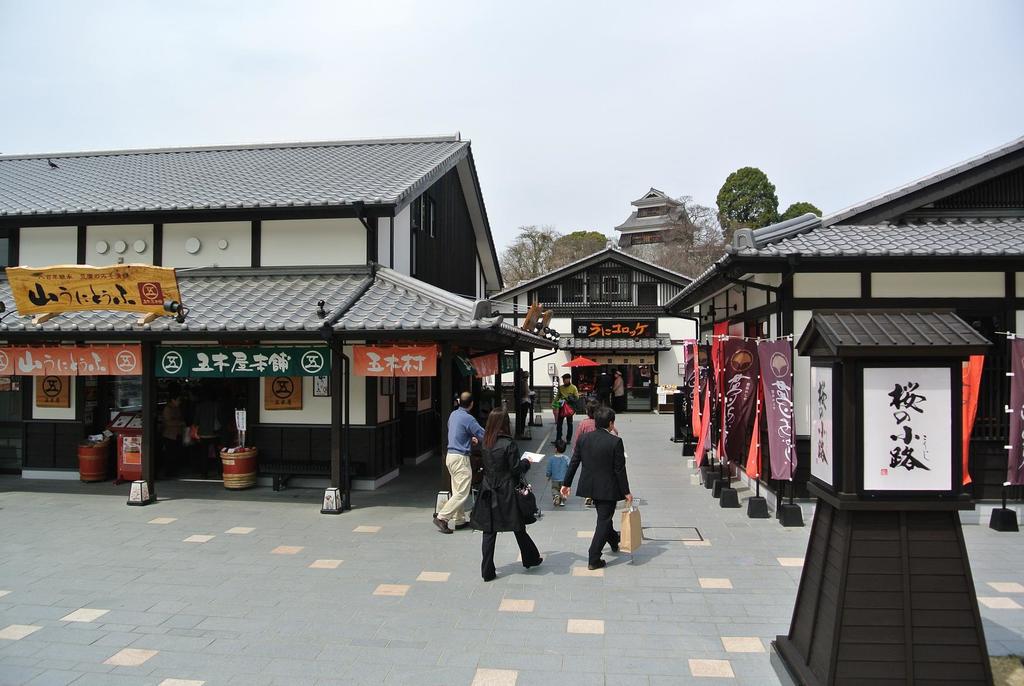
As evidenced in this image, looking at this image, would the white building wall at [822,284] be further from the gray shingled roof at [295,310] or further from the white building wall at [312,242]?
the white building wall at [312,242]

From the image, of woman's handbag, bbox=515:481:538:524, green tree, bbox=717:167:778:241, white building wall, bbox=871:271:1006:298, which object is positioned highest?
green tree, bbox=717:167:778:241

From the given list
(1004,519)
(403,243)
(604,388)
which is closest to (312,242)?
(403,243)

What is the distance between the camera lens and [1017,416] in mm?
9555

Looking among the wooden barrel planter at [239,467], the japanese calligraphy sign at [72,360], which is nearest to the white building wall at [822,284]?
the wooden barrel planter at [239,467]

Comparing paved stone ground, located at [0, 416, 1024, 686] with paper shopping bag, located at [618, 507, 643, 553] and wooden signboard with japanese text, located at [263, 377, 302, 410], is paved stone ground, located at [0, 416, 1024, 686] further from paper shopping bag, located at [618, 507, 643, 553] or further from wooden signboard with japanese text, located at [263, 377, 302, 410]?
wooden signboard with japanese text, located at [263, 377, 302, 410]

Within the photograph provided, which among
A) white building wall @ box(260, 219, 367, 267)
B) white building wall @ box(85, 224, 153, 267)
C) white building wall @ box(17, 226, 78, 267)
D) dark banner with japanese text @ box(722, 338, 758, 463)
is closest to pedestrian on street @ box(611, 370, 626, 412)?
dark banner with japanese text @ box(722, 338, 758, 463)

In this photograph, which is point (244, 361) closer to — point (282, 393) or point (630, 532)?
point (282, 393)

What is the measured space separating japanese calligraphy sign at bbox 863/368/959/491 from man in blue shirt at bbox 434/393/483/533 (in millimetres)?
5584

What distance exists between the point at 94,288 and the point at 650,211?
55.7 m

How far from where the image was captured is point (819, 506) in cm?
521

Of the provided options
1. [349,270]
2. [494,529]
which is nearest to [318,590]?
[494,529]

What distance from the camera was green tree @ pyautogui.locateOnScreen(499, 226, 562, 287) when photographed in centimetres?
5238

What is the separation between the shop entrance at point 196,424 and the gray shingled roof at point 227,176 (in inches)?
141

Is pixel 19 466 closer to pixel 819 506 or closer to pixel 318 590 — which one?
pixel 318 590
